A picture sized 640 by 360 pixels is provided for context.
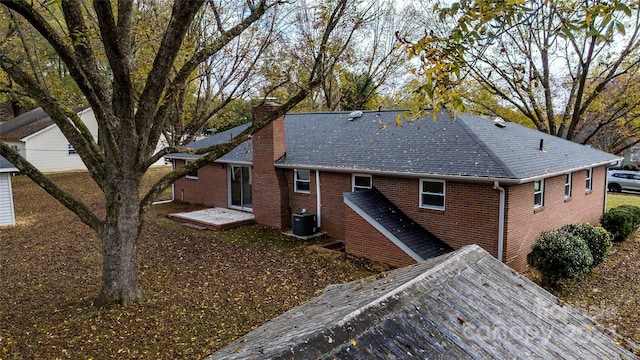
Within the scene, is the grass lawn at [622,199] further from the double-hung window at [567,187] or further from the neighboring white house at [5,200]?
the neighboring white house at [5,200]

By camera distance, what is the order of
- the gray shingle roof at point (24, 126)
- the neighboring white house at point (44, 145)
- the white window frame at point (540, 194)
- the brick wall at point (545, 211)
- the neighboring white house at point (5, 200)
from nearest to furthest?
the brick wall at point (545, 211)
the white window frame at point (540, 194)
the neighboring white house at point (5, 200)
the neighboring white house at point (44, 145)
the gray shingle roof at point (24, 126)

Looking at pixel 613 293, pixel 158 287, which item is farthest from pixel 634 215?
pixel 158 287

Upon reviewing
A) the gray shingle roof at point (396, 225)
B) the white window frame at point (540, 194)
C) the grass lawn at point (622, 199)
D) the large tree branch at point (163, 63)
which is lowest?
the grass lawn at point (622, 199)

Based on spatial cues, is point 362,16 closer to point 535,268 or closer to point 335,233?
point 335,233

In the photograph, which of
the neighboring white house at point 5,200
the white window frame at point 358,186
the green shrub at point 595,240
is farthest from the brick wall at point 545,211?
the neighboring white house at point 5,200

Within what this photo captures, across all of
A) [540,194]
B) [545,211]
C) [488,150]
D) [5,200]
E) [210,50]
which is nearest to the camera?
[210,50]

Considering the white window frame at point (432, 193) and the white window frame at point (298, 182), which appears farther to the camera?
the white window frame at point (298, 182)

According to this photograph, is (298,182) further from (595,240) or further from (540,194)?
(595,240)
